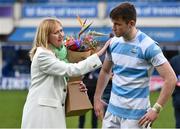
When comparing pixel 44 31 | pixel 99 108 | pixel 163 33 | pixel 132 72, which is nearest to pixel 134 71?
pixel 132 72

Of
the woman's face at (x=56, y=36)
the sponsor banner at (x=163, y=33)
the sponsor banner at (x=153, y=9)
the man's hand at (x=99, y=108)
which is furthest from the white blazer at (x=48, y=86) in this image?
the sponsor banner at (x=153, y=9)

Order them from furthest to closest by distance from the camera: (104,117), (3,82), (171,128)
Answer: (3,82), (171,128), (104,117)

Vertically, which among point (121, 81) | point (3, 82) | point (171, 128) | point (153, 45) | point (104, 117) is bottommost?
point (3, 82)

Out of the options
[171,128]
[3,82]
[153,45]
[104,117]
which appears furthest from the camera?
[3,82]

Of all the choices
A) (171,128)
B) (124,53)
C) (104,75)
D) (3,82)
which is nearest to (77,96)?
(104,75)

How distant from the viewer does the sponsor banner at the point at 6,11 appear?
3875 cm

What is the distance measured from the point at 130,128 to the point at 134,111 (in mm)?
167

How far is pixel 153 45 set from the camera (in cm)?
604

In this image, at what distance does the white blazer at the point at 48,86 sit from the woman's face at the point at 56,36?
0.11 metres

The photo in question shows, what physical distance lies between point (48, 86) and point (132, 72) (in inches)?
34.5

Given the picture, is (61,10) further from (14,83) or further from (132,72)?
(132,72)

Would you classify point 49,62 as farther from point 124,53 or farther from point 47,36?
point 124,53

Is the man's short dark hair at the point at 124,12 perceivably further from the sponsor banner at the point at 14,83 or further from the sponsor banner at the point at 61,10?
the sponsor banner at the point at 61,10

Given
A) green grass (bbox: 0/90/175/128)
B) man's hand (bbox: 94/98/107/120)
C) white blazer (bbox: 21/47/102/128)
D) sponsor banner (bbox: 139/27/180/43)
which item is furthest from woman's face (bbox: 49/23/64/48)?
sponsor banner (bbox: 139/27/180/43)
